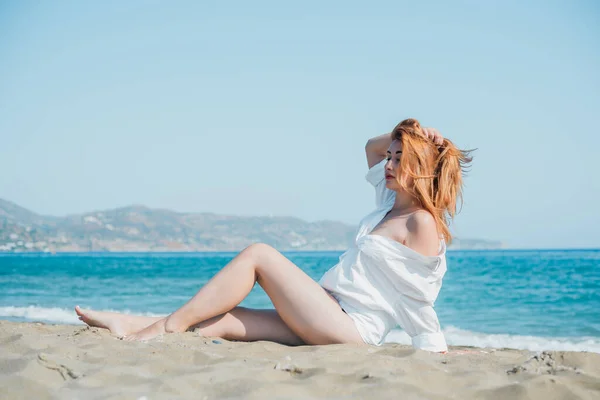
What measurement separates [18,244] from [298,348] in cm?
10274

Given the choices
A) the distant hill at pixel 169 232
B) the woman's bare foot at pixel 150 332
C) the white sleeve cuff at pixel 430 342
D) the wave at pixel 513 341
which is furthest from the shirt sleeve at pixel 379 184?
the distant hill at pixel 169 232

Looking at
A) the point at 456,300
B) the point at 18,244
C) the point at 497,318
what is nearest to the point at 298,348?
the point at 497,318

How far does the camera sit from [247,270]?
3.84 meters

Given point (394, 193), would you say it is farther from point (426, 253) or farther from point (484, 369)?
point (484, 369)

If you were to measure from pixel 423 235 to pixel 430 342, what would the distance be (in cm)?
68

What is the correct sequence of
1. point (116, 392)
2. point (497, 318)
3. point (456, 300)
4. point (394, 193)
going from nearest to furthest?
point (116, 392)
point (394, 193)
point (497, 318)
point (456, 300)

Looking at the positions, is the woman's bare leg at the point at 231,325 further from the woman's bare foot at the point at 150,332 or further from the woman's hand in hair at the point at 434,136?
the woman's hand in hair at the point at 434,136

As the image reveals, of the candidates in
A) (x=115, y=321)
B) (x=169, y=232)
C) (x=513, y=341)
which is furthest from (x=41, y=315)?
(x=169, y=232)

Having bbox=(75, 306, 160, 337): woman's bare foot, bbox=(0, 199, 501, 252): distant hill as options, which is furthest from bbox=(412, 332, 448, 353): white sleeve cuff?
bbox=(0, 199, 501, 252): distant hill

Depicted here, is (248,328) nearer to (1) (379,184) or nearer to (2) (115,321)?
(2) (115,321)

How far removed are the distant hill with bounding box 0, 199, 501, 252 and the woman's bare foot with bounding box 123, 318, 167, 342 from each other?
93.1 m

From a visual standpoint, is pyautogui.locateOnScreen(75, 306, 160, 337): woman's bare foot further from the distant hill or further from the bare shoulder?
the distant hill

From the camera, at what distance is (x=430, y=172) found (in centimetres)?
393

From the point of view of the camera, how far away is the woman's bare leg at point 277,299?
12.4 ft
